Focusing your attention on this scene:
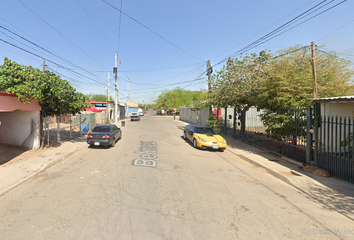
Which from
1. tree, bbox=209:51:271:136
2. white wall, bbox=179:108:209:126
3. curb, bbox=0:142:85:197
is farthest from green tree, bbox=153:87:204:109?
curb, bbox=0:142:85:197

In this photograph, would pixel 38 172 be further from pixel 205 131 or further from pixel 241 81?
pixel 241 81

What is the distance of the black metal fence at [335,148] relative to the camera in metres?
5.73

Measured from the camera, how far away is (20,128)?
9492 millimetres

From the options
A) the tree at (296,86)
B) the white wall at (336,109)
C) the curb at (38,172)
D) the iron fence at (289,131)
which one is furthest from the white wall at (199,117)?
the curb at (38,172)

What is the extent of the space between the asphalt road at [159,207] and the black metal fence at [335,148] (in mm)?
2026

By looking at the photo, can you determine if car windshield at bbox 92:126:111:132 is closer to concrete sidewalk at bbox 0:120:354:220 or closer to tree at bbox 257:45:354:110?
concrete sidewalk at bbox 0:120:354:220

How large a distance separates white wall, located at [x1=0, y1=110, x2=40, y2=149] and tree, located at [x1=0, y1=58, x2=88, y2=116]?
769 millimetres

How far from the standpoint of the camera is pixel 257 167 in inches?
306

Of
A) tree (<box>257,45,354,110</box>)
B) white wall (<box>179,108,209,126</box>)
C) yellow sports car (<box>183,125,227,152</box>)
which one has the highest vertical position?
tree (<box>257,45,354,110</box>)

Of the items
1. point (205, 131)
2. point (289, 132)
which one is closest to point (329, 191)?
point (289, 132)

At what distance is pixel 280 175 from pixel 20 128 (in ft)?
40.8

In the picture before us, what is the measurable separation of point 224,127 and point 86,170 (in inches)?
507

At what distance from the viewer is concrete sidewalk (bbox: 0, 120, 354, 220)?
4.75m

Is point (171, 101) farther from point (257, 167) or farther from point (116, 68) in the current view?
point (257, 167)
